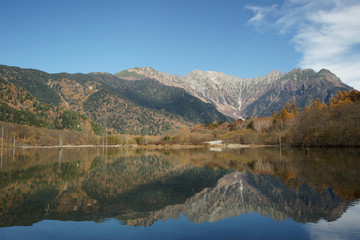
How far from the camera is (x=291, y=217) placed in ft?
36.5

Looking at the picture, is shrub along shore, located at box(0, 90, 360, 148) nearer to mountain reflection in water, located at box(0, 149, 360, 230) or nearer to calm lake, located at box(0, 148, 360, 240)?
mountain reflection in water, located at box(0, 149, 360, 230)

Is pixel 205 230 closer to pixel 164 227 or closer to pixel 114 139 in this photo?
pixel 164 227

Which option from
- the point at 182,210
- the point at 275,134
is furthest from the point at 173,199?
the point at 275,134

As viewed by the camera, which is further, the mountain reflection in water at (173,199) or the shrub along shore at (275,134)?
the shrub along shore at (275,134)

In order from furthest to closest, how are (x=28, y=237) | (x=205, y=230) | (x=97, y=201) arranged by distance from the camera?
(x=97, y=201) → (x=205, y=230) → (x=28, y=237)

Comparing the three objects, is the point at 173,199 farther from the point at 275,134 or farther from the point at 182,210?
the point at 275,134

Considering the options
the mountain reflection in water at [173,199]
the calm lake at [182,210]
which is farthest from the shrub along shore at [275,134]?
the calm lake at [182,210]

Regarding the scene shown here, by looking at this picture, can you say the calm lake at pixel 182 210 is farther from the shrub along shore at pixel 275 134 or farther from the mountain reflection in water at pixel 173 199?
the shrub along shore at pixel 275 134

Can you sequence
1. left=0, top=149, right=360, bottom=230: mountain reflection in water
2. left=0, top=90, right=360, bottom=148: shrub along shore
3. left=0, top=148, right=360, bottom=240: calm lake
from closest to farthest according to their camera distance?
left=0, top=148, right=360, bottom=240: calm lake, left=0, top=149, right=360, bottom=230: mountain reflection in water, left=0, top=90, right=360, bottom=148: shrub along shore

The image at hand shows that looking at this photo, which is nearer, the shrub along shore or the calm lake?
the calm lake

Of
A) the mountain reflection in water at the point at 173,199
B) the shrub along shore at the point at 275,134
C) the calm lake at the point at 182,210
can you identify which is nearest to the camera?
the calm lake at the point at 182,210

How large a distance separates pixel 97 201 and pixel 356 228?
11154 millimetres

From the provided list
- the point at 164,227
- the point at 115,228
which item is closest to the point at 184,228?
the point at 164,227

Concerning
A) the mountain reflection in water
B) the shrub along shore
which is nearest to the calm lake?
the mountain reflection in water
